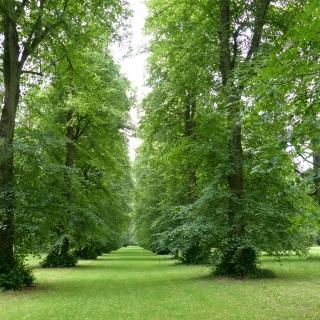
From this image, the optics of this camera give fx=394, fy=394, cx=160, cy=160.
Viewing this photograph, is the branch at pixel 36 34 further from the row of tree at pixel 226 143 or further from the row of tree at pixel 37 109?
the row of tree at pixel 226 143

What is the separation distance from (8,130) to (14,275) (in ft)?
Result: 15.7

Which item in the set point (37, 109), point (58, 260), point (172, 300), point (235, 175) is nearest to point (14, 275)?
point (172, 300)

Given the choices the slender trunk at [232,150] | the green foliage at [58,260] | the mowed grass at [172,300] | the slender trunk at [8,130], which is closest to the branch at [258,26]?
the slender trunk at [232,150]

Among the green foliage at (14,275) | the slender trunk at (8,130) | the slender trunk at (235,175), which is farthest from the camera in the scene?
the slender trunk at (235,175)

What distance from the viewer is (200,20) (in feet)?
53.7

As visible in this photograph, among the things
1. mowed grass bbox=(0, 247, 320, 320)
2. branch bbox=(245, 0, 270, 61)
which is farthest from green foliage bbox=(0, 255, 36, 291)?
branch bbox=(245, 0, 270, 61)

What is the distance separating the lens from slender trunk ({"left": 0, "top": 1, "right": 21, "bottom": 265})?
39.5ft

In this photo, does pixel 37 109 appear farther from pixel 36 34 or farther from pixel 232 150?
pixel 232 150

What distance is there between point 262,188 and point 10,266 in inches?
369

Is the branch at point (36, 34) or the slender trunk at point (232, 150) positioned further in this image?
the slender trunk at point (232, 150)

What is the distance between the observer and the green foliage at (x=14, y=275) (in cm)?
1223

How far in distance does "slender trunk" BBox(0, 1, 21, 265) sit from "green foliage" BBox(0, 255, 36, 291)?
21cm

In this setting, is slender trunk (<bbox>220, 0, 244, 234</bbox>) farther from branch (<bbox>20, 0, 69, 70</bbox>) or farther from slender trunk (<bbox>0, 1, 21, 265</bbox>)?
slender trunk (<bbox>0, 1, 21, 265</bbox>)

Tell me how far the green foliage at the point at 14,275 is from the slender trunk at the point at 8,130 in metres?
0.21
